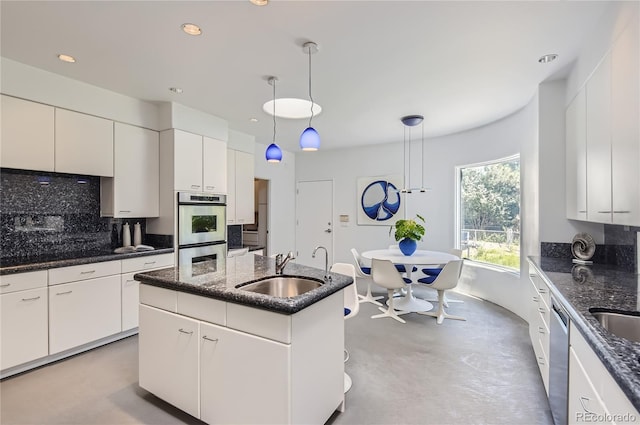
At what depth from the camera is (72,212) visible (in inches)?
126

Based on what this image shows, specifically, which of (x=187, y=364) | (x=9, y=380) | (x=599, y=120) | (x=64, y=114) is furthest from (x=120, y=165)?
(x=599, y=120)

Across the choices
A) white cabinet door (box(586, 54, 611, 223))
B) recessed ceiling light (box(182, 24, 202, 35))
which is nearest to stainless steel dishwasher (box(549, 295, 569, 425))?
white cabinet door (box(586, 54, 611, 223))

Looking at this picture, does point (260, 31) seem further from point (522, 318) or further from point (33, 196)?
point (522, 318)

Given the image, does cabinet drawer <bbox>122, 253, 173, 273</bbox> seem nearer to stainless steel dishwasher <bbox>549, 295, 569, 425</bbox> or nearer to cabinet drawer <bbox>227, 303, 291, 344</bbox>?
cabinet drawer <bbox>227, 303, 291, 344</bbox>

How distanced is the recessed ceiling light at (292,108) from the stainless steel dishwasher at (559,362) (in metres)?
2.89

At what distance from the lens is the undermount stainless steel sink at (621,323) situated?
135 centimetres

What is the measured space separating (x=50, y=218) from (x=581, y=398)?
13.9 feet

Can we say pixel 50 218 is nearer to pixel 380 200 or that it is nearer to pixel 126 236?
pixel 126 236

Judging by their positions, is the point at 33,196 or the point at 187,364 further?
the point at 33,196

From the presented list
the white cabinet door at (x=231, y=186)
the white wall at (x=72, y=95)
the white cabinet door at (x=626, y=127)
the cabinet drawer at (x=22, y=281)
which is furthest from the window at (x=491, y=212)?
the cabinet drawer at (x=22, y=281)

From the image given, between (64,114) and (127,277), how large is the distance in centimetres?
168

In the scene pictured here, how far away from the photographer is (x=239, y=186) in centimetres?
483

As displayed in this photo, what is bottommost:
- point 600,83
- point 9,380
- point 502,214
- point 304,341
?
point 9,380

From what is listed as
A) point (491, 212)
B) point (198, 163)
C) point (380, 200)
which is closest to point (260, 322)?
point (198, 163)
